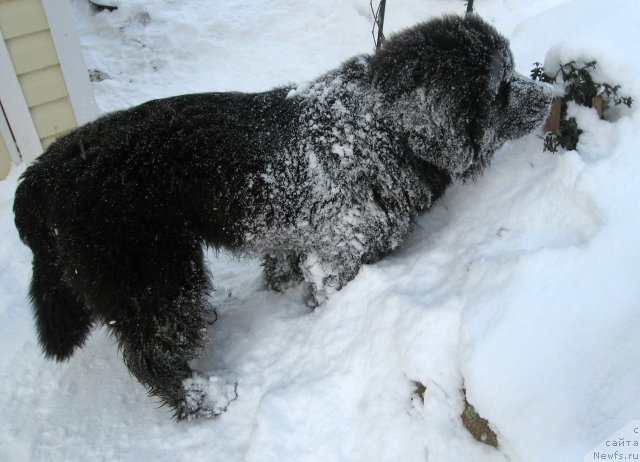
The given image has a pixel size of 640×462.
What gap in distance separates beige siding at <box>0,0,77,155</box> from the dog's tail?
2324mm

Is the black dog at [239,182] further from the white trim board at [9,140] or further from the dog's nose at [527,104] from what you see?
the white trim board at [9,140]

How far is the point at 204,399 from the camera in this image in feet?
9.18

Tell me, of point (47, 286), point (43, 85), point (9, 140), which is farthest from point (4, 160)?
point (47, 286)

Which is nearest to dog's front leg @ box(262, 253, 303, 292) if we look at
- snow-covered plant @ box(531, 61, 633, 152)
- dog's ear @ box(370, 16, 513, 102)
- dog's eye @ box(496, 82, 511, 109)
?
dog's ear @ box(370, 16, 513, 102)

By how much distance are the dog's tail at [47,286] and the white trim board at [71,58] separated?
2.41m

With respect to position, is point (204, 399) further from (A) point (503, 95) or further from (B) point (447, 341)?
(A) point (503, 95)

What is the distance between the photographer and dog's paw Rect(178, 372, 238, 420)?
2.79 metres

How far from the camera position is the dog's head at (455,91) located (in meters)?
2.68

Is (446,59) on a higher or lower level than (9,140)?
higher

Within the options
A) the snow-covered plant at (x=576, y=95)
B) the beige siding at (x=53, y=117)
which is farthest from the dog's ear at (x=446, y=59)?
the beige siding at (x=53, y=117)

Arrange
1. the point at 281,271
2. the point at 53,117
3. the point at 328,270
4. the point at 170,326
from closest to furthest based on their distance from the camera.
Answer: the point at 170,326 < the point at 328,270 < the point at 281,271 < the point at 53,117

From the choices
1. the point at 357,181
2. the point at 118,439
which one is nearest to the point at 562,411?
the point at 357,181

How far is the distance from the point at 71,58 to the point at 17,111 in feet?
2.19

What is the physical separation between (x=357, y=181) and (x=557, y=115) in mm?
1186
